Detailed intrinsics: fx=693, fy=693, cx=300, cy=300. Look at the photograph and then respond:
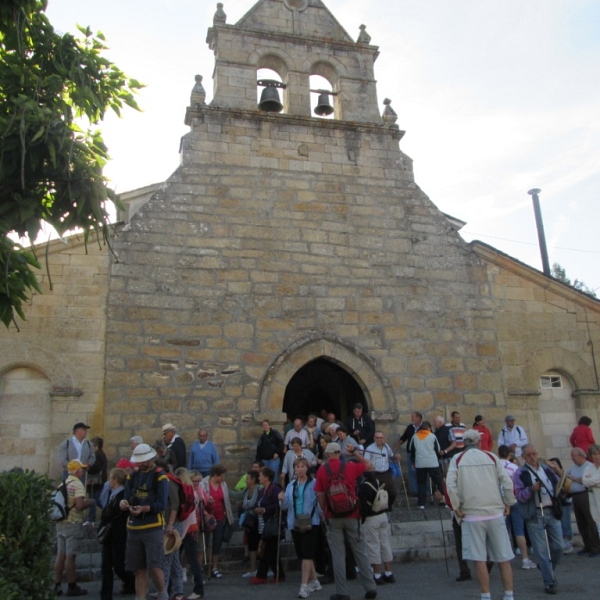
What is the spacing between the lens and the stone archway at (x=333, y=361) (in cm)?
1124

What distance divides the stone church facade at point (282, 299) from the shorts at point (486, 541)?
501 cm

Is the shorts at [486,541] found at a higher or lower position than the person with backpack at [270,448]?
lower

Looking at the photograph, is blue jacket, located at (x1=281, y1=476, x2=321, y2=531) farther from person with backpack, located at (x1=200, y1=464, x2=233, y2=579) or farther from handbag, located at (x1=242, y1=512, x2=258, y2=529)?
person with backpack, located at (x1=200, y1=464, x2=233, y2=579)

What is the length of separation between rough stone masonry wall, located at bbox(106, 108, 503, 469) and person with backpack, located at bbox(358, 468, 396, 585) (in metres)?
3.43

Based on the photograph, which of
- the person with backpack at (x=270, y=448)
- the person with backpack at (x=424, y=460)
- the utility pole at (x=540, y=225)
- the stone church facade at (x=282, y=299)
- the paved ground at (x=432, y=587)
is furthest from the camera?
the utility pole at (x=540, y=225)

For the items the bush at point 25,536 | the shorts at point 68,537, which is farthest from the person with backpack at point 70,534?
the bush at point 25,536

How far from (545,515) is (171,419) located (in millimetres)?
5636

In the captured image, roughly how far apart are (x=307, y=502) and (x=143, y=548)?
2.07 metres

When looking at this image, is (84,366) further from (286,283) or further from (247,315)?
(286,283)

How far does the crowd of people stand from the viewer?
21.6ft

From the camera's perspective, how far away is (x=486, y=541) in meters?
6.48

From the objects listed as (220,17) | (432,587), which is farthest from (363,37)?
(432,587)

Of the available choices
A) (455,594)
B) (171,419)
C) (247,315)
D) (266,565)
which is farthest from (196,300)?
(455,594)

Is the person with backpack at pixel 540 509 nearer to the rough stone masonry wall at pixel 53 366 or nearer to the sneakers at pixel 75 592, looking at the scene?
the sneakers at pixel 75 592
